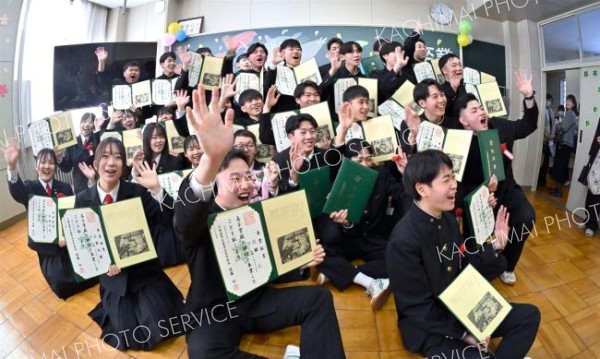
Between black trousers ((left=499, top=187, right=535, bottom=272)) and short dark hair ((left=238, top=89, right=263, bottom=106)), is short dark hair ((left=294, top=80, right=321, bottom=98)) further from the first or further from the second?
black trousers ((left=499, top=187, right=535, bottom=272))

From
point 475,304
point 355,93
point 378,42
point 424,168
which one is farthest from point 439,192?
point 378,42

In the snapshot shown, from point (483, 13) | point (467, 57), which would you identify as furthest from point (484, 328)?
point (483, 13)

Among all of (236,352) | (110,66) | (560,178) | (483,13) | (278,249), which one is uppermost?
Result: (483,13)

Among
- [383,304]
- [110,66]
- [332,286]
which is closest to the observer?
[383,304]

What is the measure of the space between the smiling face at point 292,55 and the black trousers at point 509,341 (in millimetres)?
2974

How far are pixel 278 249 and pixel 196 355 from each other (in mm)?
593

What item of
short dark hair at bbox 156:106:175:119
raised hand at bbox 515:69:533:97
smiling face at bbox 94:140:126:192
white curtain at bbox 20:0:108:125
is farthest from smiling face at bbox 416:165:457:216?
white curtain at bbox 20:0:108:125

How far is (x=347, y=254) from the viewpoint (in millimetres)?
2770

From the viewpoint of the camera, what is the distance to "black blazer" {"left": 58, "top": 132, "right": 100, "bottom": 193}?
11.9 ft

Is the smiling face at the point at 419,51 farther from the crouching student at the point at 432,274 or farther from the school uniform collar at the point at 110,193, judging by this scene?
the school uniform collar at the point at 110,193

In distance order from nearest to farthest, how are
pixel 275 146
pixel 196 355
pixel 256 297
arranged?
pixel 196 355 → pixel 256 297 → pixel 275 146

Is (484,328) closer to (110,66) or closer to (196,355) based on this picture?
(196,355)

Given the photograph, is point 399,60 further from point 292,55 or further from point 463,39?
point 463,39

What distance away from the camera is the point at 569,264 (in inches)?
115
